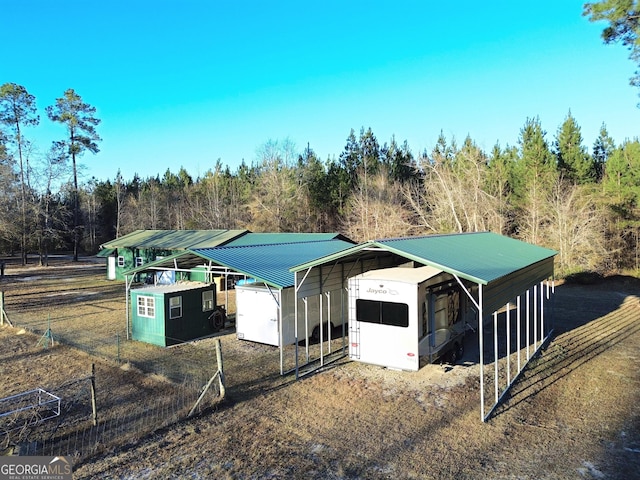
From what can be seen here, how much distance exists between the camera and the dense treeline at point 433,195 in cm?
2970

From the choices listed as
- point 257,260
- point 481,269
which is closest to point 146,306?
point 257,260

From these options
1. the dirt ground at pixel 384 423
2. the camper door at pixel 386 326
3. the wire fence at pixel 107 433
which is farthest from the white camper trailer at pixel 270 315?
the wire fence at pixel 107 433

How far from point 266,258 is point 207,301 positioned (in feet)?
8.79

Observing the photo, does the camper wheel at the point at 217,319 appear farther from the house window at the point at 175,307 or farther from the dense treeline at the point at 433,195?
the dense treeline at the point at 433,195

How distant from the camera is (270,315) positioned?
537 inches

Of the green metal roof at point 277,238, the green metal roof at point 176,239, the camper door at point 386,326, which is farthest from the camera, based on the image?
the green metal roof at point 176,239

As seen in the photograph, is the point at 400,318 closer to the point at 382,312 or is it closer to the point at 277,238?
the point at 382,312

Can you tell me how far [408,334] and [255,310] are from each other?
564 cm

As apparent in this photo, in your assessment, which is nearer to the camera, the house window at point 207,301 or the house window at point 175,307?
the house window at point 175,307

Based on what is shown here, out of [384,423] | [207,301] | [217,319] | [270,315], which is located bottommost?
[384,423]

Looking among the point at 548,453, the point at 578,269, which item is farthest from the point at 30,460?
the point at 578,269

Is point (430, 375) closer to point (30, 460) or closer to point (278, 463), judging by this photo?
point (278, 463)

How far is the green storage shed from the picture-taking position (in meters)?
14.1

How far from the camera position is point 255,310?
1397 centimetres
